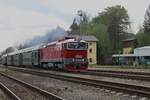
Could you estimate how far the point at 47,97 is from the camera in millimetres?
14656

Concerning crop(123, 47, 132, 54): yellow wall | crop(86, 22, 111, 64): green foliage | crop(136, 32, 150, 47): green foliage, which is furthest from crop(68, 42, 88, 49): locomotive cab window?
crop(123, 47, 132, 54): yellow wall

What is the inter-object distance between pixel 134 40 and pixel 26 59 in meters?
58.6

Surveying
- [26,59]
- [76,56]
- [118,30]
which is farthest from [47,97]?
[118,30]

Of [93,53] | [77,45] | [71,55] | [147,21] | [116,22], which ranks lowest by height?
[71,55]

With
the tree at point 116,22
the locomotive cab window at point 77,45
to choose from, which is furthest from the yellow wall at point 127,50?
the locomotive cab window at point 77,45

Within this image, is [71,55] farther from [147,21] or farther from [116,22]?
[116,22]

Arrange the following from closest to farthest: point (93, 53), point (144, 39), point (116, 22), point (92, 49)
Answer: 1. point (144, 39)
2. point (93, 53)
3. point (92, 49)
4. point (116, 22)

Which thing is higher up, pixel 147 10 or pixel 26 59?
pixel 147 10

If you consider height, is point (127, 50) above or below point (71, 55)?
above

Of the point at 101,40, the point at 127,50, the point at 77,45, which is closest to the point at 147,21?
the point at 127,50

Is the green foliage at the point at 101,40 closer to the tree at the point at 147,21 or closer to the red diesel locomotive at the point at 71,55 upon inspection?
the tree at the point at 147,21

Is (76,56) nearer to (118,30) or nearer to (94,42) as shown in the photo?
(94,42)

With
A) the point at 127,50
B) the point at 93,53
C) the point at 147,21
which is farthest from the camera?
the point at 127,50

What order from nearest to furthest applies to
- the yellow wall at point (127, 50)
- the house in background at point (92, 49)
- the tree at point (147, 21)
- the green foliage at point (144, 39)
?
the green foliage at point (144, 39), the house in background at point (92, 49), the tree at point (147, 21), the yellow wall at point (127, 50)
